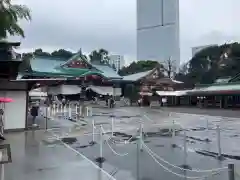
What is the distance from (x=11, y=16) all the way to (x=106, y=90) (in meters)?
40.4

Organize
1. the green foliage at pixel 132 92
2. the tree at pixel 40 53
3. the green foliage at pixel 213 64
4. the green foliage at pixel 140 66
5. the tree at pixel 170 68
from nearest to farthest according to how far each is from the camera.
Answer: the green foliage at pixel 132 92
the green foliage at pixel 213 64
the tree at pixel 170 68
the green foliage at pixel 140 66
the tree at pixel 40 53

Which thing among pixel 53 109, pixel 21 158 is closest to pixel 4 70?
pixel 21 158

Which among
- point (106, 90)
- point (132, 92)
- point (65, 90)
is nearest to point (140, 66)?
point (106, 90)

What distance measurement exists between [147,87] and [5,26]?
126 feet

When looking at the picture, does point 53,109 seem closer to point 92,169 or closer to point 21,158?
point 21,158

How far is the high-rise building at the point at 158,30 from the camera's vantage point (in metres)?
64.9

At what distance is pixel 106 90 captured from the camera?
48188 mm

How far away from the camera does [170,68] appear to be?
61.9 metres

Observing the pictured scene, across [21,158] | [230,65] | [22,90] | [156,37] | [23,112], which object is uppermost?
[156,37]

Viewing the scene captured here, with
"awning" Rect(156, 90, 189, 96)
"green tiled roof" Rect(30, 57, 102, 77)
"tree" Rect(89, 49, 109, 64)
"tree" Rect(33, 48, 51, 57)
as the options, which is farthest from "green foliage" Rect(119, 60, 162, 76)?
"tree" Rect(33, 48, 51, 57)

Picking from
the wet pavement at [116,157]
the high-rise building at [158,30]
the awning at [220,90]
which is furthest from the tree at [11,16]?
the high-rise building at [158,30]

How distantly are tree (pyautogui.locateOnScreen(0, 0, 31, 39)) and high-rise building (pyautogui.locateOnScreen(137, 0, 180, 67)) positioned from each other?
181ft

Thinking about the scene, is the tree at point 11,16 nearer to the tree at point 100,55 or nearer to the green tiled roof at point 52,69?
the green tiled roof at point 52,69

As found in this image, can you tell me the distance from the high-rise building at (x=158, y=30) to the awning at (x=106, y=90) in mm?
22675
